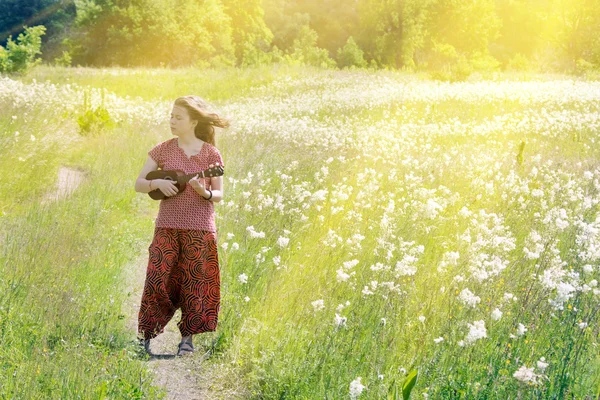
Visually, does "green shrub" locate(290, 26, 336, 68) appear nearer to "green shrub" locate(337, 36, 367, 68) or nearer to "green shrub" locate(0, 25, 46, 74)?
"green shrub" locate(337, 36, 367, 68)

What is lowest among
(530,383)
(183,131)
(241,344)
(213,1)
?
(241,344)

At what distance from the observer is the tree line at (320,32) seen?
140 feet

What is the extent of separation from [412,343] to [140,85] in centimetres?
2180

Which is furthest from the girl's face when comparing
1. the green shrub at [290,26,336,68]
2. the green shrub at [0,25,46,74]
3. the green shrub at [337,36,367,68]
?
the green shrub at [337,36,367,68]

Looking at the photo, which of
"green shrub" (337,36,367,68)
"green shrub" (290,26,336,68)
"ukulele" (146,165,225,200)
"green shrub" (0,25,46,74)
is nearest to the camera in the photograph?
"ukulele" (146,165,225,200)

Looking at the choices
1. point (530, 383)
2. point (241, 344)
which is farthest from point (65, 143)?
point (530, 383)

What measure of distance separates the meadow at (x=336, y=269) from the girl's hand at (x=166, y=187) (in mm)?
862

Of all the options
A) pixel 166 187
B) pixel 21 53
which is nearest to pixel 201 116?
pixel 166 187

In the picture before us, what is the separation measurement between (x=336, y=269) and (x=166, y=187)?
1.66 metres

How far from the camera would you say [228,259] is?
6.11 m

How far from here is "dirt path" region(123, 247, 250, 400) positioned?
4.15 metres

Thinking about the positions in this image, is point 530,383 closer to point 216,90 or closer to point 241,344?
point 241,344

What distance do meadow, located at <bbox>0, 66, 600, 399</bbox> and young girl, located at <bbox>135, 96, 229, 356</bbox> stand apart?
242 mm

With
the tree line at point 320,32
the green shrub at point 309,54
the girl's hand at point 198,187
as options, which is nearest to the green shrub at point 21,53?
the tree line at point 320,32
